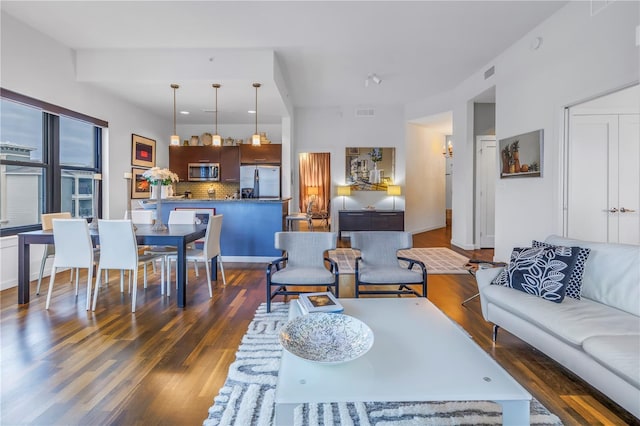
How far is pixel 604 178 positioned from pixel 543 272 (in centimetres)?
240

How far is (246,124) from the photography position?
806 cm

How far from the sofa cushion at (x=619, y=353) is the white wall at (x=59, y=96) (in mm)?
5519

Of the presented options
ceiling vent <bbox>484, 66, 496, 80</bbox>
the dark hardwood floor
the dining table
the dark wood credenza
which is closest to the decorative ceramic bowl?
the dark hardwood floor

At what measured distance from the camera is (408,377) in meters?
1.30

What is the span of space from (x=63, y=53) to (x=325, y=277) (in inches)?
188

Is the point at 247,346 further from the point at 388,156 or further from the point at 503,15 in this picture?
the point at 388,156

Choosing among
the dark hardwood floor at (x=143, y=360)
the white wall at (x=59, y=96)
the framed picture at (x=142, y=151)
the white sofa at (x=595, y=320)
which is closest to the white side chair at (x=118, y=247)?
the dark hardwood floor at (x=143, y=360)

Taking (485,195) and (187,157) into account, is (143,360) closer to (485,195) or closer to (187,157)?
(187,157)

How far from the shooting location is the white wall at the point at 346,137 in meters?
7.99

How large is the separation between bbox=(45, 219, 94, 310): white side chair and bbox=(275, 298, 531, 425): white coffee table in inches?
108

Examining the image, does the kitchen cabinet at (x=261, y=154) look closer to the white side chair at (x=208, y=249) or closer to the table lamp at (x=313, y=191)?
the table lamp at (x=313, y=191)

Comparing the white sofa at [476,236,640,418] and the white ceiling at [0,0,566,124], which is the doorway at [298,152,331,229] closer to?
the white ceiling at [0,0,566,124]

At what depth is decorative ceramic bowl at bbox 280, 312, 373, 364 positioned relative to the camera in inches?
55.9

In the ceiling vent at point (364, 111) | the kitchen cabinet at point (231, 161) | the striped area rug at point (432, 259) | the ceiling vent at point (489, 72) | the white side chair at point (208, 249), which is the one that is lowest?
the striped area rug at point (432, 259)
